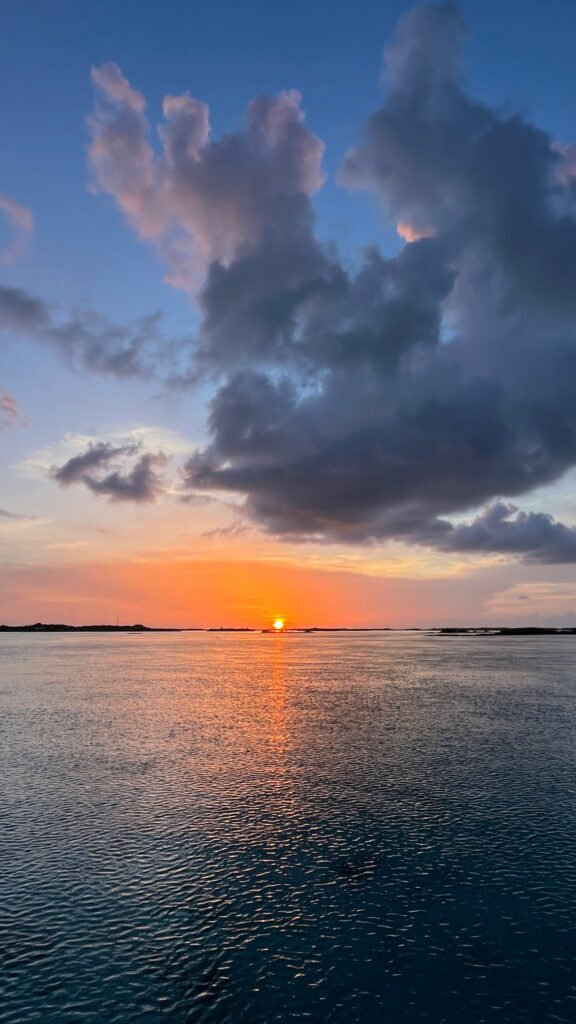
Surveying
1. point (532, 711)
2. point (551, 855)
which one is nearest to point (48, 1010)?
point (551, 855)

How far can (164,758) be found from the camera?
43688 mm

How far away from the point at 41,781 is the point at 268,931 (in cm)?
2268

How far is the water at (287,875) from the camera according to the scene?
675 inches

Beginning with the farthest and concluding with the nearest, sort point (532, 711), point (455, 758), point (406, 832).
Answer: point (532, 711)
point (455, 758)
point (406, 832)

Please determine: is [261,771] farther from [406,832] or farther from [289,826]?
[406,832]

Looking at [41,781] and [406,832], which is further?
[41,781]

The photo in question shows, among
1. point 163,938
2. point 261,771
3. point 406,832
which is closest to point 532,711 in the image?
point 261,771

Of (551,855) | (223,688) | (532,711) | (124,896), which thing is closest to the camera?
(124,896)

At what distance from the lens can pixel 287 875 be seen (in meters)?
24.6

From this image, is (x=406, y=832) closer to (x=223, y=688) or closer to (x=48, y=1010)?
(x=48, y=1010)

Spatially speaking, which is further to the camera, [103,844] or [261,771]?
[261,771]

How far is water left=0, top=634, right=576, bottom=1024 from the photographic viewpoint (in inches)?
675

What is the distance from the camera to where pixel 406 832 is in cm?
2919

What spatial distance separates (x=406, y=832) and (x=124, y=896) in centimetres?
1361
